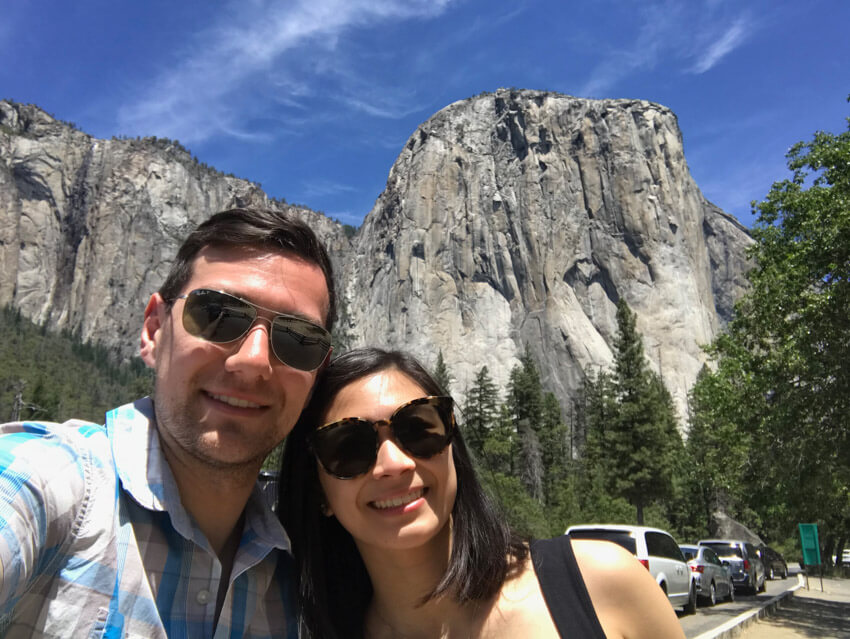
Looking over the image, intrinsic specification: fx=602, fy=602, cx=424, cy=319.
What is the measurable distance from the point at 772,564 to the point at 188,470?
106ft

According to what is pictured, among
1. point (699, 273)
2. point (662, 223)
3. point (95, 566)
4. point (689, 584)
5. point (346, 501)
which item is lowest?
point (689, 584)

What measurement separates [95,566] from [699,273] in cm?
8855

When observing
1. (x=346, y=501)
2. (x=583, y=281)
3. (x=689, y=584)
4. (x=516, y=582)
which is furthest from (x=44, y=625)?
(x=583, y=281)

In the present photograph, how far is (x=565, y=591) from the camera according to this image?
6.02 feet

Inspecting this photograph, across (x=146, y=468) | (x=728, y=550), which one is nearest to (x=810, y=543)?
(x=728, y=550)

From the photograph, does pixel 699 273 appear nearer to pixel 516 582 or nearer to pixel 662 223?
pixel 662 223

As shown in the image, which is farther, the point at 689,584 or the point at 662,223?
the point at 662,223

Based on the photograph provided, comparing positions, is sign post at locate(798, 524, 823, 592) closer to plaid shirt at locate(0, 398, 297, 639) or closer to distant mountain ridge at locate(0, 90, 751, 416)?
plaid shirt at locate(0, 398, 297, 639)

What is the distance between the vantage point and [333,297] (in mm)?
2480

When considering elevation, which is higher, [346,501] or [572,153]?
[572,153]

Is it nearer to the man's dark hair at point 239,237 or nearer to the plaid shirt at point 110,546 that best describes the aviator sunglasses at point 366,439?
the plaid shirt at point 110,546

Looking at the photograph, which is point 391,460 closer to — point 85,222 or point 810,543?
point 810,543

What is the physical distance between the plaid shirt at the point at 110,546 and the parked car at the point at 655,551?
8970 mm

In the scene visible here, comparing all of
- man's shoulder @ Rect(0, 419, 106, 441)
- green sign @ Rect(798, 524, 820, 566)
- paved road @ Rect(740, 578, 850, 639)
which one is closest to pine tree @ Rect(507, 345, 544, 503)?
green sign @ Rect(798, 524, 820, 566)
